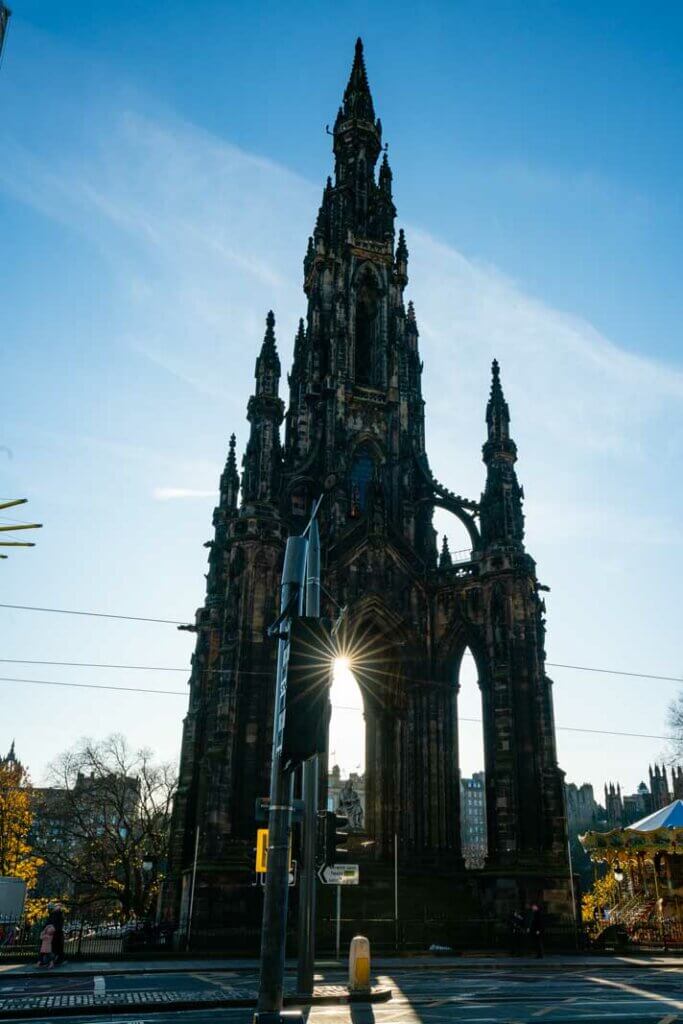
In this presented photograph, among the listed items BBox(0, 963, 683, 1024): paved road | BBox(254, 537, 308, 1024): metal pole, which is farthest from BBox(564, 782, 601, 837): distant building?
BBox(254, 537, 308, 1024): metal pole

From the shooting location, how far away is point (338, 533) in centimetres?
3581

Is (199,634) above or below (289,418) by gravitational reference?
below

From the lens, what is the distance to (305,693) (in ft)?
33.8

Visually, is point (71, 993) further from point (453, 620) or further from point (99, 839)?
point (99, 839)

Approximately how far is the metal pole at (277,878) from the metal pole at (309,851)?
2.20m

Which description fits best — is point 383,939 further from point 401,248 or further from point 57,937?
point 401,248

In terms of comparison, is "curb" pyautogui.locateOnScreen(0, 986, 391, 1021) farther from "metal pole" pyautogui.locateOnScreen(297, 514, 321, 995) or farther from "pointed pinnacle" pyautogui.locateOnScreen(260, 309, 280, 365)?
"pointed pinnacle" pyautogui.locateOnScreen(260, 309, 280, 365)

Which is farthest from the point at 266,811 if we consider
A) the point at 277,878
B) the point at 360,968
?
the point at 360,968

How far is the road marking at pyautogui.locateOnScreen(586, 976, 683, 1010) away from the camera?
13.5 meters

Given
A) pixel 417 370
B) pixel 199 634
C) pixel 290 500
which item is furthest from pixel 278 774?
pixel 417 370

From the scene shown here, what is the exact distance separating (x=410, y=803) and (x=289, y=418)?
748 inches

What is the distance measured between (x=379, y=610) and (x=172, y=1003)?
908 inches

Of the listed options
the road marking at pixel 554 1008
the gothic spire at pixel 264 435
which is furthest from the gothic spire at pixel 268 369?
the road marking at pixel 554 1008

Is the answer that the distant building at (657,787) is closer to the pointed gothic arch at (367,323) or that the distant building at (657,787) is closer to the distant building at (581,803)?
the distant building at (581,803)
